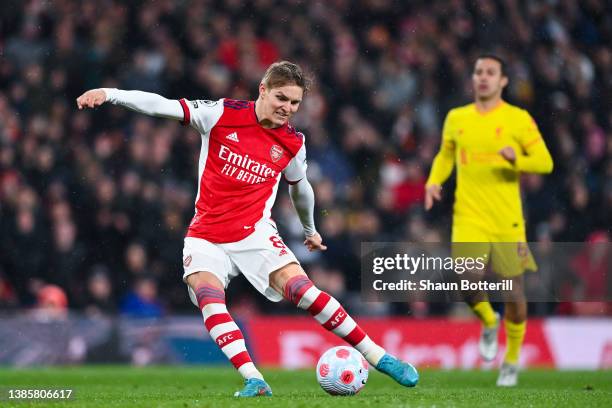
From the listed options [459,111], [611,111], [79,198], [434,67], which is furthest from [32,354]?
[611,111]

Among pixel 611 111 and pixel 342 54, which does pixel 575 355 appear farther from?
pixel 342 54

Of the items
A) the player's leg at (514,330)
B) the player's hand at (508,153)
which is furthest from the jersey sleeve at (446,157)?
the player's leg at (514,330)

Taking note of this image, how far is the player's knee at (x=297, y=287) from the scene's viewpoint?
7125mm

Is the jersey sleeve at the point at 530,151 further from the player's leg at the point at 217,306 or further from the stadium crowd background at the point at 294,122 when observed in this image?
the stadium crowd background at the point at 294,122

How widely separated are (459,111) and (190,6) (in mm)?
8395

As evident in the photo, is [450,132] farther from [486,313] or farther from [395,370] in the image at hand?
[395,370]

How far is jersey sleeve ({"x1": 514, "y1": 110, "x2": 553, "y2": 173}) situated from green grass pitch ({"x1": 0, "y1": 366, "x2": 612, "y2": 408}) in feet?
5.49

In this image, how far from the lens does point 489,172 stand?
9.31 m

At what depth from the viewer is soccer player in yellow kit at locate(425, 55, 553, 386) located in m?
9.20

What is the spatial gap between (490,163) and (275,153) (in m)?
2.56

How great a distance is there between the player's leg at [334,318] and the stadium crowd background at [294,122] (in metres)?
6.49

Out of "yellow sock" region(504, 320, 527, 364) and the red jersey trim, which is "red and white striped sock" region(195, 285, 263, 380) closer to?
the red jersey trim

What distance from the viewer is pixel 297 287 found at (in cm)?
712

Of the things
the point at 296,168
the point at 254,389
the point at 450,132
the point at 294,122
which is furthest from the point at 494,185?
the point at 294,122
